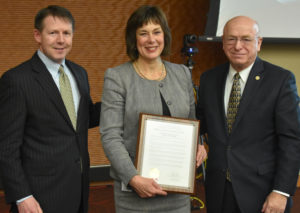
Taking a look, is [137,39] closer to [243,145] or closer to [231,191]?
[243,145]

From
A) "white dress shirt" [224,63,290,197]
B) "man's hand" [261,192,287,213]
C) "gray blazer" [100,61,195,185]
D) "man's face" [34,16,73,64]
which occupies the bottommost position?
"man's hand" [261,192,287,213]

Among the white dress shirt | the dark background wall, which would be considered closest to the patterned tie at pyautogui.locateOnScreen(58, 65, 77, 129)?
the white dress shirt

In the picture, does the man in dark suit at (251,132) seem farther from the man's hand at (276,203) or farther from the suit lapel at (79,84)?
the suit lapel at (79,84)

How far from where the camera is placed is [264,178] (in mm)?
1682

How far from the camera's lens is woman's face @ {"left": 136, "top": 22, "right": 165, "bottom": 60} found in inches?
A: 65.5

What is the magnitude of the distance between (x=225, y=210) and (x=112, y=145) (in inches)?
27.9

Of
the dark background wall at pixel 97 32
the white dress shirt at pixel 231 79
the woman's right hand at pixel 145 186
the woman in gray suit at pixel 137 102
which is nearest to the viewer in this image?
the woman's right hand at pixel 145 186

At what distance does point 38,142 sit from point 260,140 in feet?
3.69

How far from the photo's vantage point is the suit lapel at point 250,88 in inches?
65.4

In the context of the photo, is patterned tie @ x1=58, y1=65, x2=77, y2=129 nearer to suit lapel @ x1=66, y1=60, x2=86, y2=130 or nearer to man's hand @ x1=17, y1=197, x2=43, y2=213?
suit lapel @ x1=66, y1=60, x2=86, y2=130

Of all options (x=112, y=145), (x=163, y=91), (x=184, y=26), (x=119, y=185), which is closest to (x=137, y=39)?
(x=163, y=91)

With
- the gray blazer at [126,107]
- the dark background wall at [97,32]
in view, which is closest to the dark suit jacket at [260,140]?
the gray blazer at [126,107]

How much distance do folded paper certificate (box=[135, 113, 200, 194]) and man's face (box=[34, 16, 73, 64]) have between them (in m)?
0.60

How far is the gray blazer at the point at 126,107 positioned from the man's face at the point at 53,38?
0.31 m
